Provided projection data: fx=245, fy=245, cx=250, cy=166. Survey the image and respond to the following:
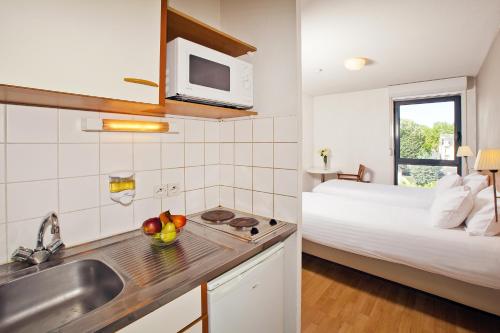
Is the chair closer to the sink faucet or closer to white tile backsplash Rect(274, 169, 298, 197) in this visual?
white tile backsplash Rect(274, 169, 298, 197)

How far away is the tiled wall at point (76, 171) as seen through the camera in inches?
37.0

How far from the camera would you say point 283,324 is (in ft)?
4.83

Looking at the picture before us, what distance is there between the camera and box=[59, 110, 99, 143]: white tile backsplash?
3.44 ft

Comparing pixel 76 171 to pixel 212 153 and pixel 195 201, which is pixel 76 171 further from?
pixel 212 153

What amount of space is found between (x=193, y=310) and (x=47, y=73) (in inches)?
35.5

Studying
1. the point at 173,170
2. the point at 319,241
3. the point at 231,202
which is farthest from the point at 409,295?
the point at 173,170

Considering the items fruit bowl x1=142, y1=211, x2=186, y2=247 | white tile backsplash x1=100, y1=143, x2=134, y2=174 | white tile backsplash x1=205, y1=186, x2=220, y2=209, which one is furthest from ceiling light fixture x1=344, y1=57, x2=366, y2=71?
fruit bowl x1=142, y1=211, x2=186, y2=247

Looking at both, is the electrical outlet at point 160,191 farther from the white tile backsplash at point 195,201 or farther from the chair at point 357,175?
the chair at point 357,175

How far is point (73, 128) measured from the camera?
1.08 meters

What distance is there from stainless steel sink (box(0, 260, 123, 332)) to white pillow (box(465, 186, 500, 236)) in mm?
2212

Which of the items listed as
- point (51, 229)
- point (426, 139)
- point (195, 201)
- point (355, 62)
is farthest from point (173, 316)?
point (426, 139)

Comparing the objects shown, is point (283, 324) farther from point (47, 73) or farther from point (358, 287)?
point (47, 73)

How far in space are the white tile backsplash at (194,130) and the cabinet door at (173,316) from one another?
930 millimetres

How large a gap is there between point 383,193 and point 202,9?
9.69 ft
